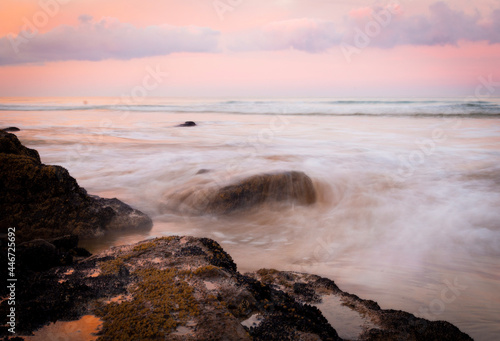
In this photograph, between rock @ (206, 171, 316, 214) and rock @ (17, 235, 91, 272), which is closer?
rock @ (17, 235, 91, 272)

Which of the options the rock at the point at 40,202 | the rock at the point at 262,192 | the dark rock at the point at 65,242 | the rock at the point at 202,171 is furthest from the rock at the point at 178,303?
the rock at the point at 202,171

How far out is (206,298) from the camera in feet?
6.90

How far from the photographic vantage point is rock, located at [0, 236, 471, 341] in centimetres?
188

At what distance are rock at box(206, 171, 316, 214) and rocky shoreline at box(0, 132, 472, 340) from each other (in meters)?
2.80

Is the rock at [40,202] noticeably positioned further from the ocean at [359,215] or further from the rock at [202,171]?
the rock at [202,171]

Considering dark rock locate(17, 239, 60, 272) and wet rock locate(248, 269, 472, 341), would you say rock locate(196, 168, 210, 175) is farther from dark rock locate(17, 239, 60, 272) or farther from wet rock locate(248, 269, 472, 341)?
dark rock locate(17, 239, 60, 272)

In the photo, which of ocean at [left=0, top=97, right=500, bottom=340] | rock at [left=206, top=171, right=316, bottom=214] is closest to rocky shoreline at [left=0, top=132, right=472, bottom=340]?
ocean at [left=0, top=97, right=500, bottom=340]

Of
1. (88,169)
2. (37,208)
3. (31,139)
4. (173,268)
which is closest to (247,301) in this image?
A: (173,268)

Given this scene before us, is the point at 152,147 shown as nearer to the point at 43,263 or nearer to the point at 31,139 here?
the point at 31,139

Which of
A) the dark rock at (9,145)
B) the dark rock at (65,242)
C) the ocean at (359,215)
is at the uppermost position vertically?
the dark rock at (9,145)

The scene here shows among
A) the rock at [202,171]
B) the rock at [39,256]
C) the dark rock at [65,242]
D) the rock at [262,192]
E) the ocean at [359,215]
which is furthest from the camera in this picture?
the rock at [202,171]

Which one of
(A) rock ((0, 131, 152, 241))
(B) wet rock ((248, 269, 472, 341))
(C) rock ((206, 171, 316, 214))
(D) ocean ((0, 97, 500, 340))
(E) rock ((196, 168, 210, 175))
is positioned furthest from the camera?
(E) rock ((196, 168, 210, 175))

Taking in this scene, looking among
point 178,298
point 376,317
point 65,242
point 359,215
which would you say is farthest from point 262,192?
point 178,298

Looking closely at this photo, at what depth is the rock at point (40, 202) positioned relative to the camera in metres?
3.96
